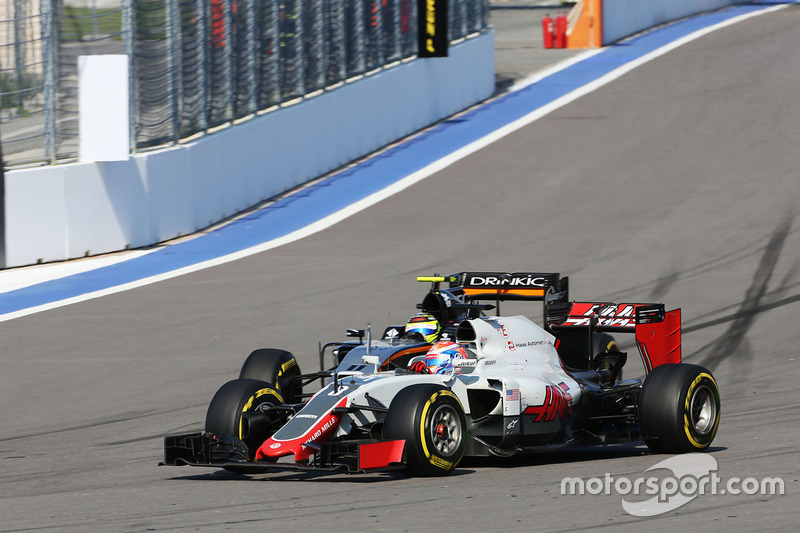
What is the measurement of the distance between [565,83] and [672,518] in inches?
963

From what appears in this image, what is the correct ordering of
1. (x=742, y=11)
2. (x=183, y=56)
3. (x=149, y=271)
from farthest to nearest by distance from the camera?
1. (x=742, y=11)
2. (x=183, y=56)
3. (x=149, y=271)

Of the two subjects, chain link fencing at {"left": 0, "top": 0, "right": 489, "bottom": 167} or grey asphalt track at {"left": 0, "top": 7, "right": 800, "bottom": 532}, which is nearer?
grey asphalt track at {"left": 0, "top": 7, "right": 800, "bottom": 532}

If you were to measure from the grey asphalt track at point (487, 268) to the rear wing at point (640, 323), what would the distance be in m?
0.76

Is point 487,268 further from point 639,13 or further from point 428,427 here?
point 639,13

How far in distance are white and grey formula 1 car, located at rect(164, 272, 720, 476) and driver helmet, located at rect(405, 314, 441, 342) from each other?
30 millimetres

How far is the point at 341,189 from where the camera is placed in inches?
862

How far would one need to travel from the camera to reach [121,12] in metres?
17.6

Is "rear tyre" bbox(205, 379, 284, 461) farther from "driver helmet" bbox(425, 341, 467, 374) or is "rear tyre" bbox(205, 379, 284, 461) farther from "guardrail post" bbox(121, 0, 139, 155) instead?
"guardrail post" bbox(121, 0, 139, 155)

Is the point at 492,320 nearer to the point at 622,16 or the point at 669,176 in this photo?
the point at 669,176

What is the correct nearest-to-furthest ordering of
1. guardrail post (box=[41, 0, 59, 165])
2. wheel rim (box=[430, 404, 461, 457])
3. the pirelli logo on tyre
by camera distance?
1. wheel rim (box=[430, 404, 461, 457])
2. guardrail post (box=[41, 0, 59, 165])
3. the pirelli logo on tyre

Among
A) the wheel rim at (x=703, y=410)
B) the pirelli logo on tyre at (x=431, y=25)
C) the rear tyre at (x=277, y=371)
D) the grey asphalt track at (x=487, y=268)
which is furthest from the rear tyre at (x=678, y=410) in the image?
the pirelli logo on tyre at (x=431, y=25)

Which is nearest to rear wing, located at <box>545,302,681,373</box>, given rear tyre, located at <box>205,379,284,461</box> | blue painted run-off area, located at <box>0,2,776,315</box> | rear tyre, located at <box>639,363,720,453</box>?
rear tyre, located at <box>639,363,720,453</box>

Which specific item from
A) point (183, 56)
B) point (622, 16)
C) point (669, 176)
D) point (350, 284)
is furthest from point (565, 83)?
point (350, 284)

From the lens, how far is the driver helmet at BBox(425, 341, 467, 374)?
8633 millimetres
